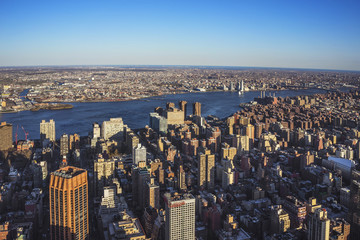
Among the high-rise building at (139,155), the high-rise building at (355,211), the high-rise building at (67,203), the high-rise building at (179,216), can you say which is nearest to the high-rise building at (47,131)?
the high-rise building at (139,155)

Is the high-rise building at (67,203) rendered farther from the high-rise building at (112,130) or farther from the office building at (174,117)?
the office building at (174,117)

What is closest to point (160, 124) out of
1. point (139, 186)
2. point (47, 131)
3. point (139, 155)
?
point (139, 155)

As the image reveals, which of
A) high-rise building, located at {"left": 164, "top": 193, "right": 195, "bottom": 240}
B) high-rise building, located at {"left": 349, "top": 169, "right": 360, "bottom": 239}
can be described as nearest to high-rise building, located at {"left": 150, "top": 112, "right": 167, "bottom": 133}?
high-rise building, located at {"left": 349, "top": 169, "right": 360, "bottom": 239}

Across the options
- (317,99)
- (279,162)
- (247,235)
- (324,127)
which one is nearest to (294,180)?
(279,162)

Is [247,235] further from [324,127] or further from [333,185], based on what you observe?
[324,127]

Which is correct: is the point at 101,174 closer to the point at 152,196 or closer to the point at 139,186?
the point at 139,186

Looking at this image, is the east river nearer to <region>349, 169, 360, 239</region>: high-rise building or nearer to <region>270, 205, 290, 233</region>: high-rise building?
<region>270, 205, 290, 233</region>: high-rise building
